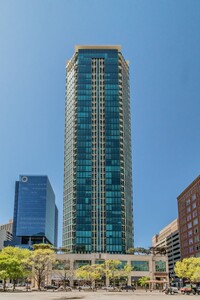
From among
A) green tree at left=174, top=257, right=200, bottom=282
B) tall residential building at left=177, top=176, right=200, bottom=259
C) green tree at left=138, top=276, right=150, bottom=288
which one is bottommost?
green tree at left=138, top=276, right=150, bottom=288

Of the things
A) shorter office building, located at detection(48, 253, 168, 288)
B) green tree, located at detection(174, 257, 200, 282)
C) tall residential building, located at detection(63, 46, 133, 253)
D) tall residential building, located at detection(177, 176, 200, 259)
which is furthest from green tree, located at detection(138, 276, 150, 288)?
tall residential building, located at detection(63, 46, 133, 253)

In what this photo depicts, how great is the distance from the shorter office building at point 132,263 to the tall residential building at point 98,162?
1872 cm

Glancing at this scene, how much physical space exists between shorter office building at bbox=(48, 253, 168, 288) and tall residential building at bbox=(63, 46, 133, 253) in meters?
18.7

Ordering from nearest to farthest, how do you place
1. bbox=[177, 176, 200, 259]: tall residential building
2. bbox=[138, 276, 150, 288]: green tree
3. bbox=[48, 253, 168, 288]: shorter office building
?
bbox=[138, 276, 150, 288]: green tree → bbox=[48, 253, 168, 288]: shorter office building → bbox=[177, 176, 200, 259]: tall residential building

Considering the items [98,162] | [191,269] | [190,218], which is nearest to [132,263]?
[190,218]

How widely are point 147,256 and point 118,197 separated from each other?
34.4 metres

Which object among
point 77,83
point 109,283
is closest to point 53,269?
point 109,283

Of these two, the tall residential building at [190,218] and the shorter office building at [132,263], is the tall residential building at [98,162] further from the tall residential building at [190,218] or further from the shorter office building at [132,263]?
the tall residential building at [190,218]

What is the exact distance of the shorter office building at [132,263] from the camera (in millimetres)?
144413

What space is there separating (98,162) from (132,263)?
51.8 meters

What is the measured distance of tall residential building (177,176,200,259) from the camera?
158875 mm

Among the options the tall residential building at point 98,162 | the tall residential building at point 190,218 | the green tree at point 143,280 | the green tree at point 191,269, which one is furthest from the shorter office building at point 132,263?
the green tree at point 191,269

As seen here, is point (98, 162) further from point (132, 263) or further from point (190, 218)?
point (132, 263)

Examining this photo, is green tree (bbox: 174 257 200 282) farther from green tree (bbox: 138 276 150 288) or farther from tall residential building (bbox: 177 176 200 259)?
tall residential building (bbox: 177 176 200 259)
